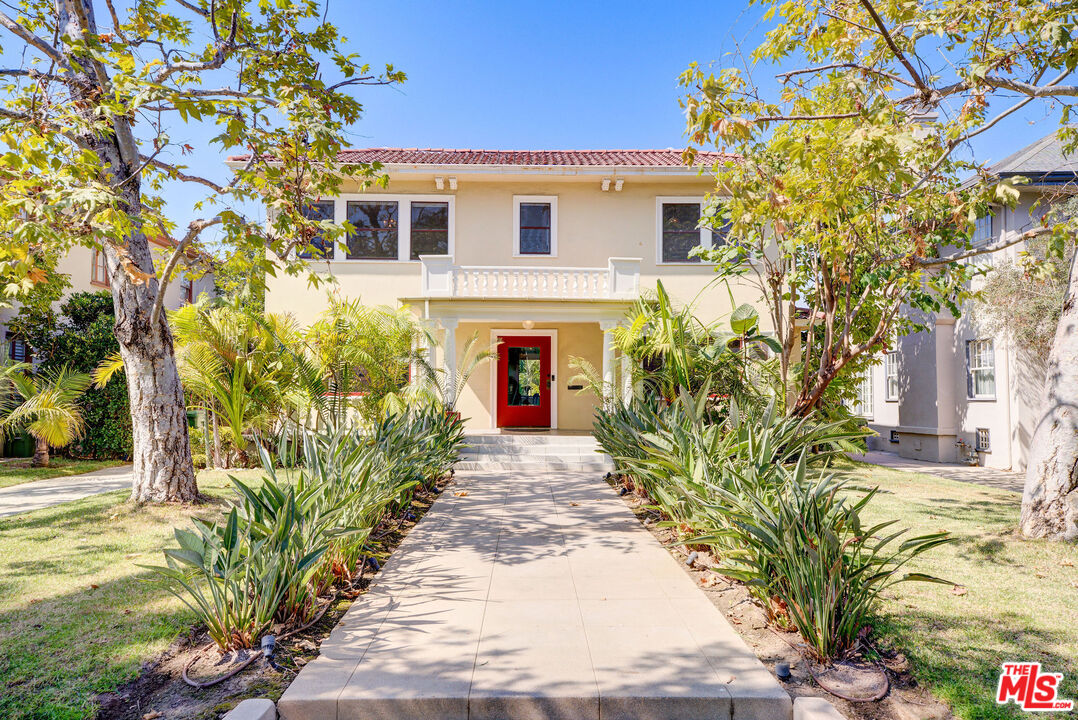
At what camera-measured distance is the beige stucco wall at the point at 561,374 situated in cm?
1546

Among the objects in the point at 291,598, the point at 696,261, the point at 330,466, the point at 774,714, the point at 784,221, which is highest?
the point at 696,261

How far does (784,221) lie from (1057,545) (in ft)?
12.7

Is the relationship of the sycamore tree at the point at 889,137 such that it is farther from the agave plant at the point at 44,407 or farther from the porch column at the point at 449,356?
the agave plant at the point at 44,407

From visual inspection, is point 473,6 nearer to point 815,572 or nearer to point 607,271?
point 607,271

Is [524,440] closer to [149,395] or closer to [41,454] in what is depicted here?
[149,395]

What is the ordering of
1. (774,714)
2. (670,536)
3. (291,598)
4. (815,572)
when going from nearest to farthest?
(774,714) → (815,572) → (291,598) → (670,536)

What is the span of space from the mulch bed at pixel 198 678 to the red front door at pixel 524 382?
38.6 feet

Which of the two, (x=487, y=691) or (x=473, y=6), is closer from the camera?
(x=487, y=691)

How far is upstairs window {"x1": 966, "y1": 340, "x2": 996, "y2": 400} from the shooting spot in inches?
531

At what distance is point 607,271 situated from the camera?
1333 centimetres

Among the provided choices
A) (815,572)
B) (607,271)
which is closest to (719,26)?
(815,572)

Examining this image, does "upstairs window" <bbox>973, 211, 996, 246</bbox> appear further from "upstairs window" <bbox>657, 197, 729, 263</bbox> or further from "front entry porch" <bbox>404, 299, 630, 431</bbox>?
"front entry porch" <bbox>404, 299, 630, 431</bbox>

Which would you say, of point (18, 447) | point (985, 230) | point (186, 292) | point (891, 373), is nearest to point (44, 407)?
point (18, 447)

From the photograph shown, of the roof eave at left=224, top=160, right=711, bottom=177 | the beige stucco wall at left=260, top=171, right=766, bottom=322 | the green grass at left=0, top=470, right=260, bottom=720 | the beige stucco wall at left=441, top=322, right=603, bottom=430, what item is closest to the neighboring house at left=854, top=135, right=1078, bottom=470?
the beige stucco wall at left=260, top=171, right=766, bottom=322
